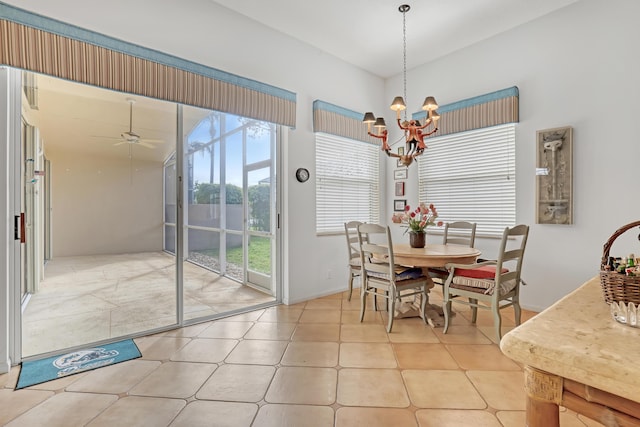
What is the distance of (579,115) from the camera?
10.3 feet

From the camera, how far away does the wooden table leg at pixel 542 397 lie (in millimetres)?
674

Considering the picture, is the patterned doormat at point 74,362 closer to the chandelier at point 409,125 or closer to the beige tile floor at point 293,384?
the beige tile floor at point 293,384

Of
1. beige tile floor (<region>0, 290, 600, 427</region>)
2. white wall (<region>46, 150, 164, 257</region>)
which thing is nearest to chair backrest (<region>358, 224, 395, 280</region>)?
beige tile floor (<region>0, 290, 600, 427</region>)

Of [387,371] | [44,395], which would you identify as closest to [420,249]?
[387,371]

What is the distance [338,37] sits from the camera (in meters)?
3.79

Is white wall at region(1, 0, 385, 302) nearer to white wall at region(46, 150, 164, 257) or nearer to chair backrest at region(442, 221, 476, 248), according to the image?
white wall at region(46, 150, 164, 257)

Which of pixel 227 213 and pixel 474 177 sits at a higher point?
pixel 474 177

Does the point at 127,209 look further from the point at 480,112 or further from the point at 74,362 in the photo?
the point at 480,112

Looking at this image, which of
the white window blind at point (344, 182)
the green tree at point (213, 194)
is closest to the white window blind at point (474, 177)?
the white window blind at point (344, 182)

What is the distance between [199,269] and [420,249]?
8.34 feet

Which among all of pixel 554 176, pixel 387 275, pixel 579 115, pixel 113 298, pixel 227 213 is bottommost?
pixel 113 298

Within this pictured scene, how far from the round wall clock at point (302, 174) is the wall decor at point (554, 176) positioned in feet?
8.62

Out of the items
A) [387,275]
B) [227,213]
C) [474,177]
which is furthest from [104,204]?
[474,177]

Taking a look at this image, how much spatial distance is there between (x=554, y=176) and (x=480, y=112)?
1122 millimetres
